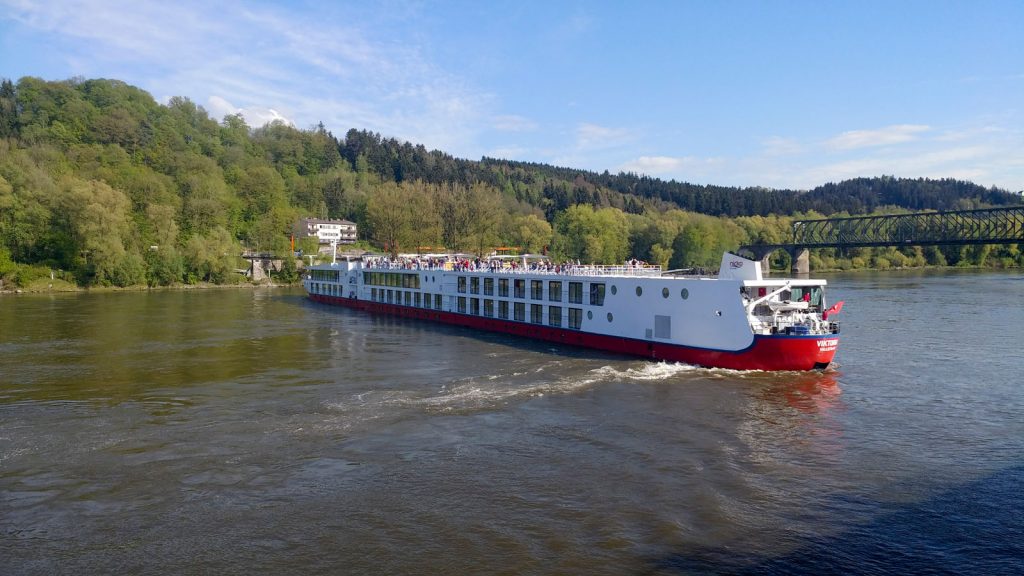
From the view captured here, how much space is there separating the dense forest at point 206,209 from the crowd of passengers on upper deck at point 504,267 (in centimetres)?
4129

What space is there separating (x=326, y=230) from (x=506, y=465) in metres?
131

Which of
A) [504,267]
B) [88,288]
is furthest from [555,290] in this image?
[88,288]

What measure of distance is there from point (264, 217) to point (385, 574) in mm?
136159

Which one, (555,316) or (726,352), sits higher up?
(555,316)

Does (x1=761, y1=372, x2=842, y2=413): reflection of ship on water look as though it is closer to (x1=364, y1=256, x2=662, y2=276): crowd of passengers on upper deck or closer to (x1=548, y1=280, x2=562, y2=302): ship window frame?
(x1=364, y1=256, x2=662, y2=276): crowd of passengers on upper deck

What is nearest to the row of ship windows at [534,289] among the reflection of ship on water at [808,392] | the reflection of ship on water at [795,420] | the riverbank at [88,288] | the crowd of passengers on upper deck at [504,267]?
the crowd of passengers on upper deck at [504,267]

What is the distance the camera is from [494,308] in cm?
5397

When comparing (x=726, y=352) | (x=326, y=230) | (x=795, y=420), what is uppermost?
(x=326, y=230)

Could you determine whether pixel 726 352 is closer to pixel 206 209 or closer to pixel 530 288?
pixel 530 288

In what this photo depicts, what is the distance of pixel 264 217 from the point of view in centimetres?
13838

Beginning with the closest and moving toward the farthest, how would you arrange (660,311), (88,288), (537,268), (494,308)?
(660,311), (494,308), (537,268), (88,288)

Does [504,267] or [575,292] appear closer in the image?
[575,292]

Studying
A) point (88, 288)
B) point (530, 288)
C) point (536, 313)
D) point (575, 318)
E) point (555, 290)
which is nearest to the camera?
point (575, 318)

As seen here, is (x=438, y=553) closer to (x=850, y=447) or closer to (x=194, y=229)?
(x=850, y=447)
